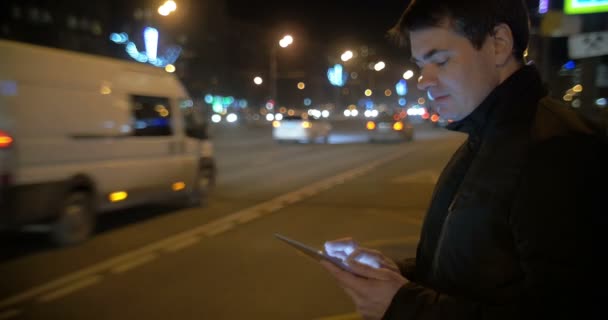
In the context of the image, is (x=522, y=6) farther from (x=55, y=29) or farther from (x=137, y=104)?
(x=55, y=29)

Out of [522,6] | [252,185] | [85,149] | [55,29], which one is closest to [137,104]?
[85,149]

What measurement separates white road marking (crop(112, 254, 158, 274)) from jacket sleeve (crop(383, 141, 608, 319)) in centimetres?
578

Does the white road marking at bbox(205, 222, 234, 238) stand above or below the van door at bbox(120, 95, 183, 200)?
below

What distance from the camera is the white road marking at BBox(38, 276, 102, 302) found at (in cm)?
534

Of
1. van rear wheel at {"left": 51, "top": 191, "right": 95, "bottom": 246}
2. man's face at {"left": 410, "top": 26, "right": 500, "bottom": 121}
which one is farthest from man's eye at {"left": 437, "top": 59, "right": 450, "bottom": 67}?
van rear wheel at {"left": 51, "top": 191, "right": 95, "bottom": 246}

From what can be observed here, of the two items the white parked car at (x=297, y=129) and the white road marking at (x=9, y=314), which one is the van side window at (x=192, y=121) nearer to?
the white road marking at (x=9, y=314)

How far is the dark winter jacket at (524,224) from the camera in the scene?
1120 mm

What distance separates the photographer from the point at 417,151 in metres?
24.6

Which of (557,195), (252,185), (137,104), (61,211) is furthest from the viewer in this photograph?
(252,185)

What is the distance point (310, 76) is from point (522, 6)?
67949mm

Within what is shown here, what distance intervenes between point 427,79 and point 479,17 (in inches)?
8.5

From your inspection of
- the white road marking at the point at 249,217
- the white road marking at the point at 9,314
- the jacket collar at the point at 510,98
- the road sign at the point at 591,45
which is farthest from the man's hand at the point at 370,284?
the white road marking at the point at 249,217

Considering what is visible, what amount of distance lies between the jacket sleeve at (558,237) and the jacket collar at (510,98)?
18 centimetres

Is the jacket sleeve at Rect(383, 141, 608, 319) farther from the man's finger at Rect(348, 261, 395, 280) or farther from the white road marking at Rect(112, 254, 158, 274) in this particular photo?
the white road marking at Rect(112, 254, 158, 274)
